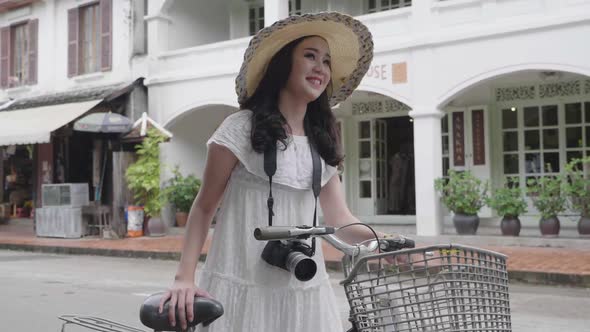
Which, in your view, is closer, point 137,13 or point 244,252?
point 244,252

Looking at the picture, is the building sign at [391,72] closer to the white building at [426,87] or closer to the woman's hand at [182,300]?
the white building at [426,87]

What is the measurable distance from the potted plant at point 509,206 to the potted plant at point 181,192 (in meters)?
6.39

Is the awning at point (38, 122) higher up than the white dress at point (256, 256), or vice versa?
the awning at point (38, 122)

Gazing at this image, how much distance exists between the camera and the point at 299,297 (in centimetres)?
194

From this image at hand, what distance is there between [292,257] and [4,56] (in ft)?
62.0

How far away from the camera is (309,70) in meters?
2.07

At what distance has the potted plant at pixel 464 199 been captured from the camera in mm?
11508

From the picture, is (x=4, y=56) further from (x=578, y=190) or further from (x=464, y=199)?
(x=578, y=190)

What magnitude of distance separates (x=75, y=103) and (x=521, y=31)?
10.1 m

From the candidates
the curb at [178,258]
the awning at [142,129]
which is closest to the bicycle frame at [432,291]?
the curb at [178,258]

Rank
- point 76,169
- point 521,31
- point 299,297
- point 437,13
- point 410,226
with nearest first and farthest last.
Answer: point 299,297
point 521,31
point 437,13
point 410,226
point 76,169

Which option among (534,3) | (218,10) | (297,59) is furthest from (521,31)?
(297,59)

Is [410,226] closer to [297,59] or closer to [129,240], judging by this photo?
[129,240]

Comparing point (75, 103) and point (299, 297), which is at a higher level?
point (75, 103)
